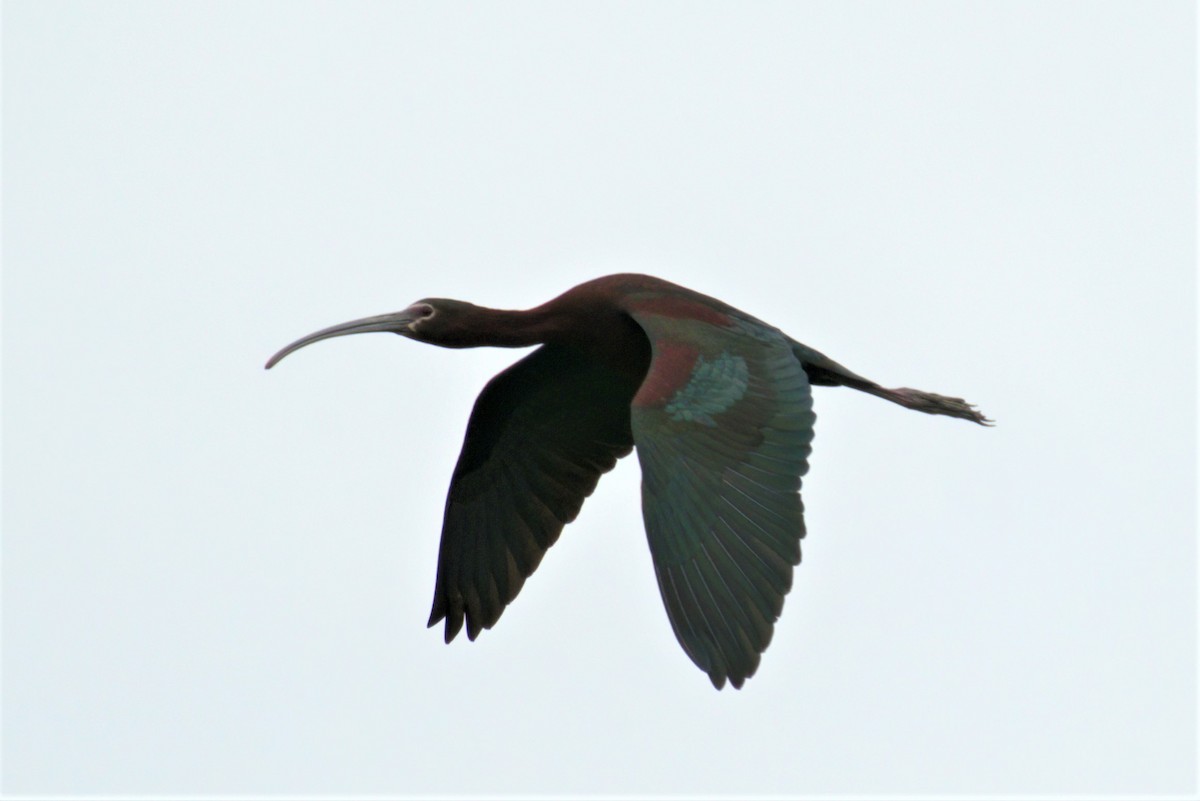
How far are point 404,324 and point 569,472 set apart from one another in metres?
1.43

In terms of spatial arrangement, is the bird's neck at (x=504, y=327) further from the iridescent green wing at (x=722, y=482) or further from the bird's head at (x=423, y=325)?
the iridescent green wing at (x=722, y=482)

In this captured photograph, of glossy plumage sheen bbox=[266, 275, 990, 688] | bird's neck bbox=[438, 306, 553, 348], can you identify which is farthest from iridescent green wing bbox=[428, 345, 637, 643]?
bird's neck bbox=[438, 306, 553, 348]

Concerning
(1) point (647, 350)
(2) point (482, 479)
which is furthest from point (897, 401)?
(2) point (482, 479)

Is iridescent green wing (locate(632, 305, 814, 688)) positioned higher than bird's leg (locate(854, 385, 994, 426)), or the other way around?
bird's leg (locate(854, 385, 994, 426))

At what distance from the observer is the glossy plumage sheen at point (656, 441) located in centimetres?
967

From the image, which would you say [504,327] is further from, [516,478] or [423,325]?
[516,478]

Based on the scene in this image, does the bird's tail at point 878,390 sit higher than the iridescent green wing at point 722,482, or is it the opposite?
the bird's tail at point 878,390

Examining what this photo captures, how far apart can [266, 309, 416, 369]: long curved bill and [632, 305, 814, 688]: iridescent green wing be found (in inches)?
65.0

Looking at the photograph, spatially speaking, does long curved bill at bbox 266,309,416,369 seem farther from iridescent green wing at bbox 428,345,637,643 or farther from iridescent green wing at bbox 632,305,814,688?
iridescent green wing at bbox 632,305,814,688

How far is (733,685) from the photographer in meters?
9.32

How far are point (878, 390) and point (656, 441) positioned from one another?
97.9 inches

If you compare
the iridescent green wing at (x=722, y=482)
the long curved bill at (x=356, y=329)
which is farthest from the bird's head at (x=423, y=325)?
the iridescent green wing at (x=722, y=482)

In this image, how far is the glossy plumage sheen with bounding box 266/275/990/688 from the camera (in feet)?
31.7

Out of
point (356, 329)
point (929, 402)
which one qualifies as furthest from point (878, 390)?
point (356, 329)
